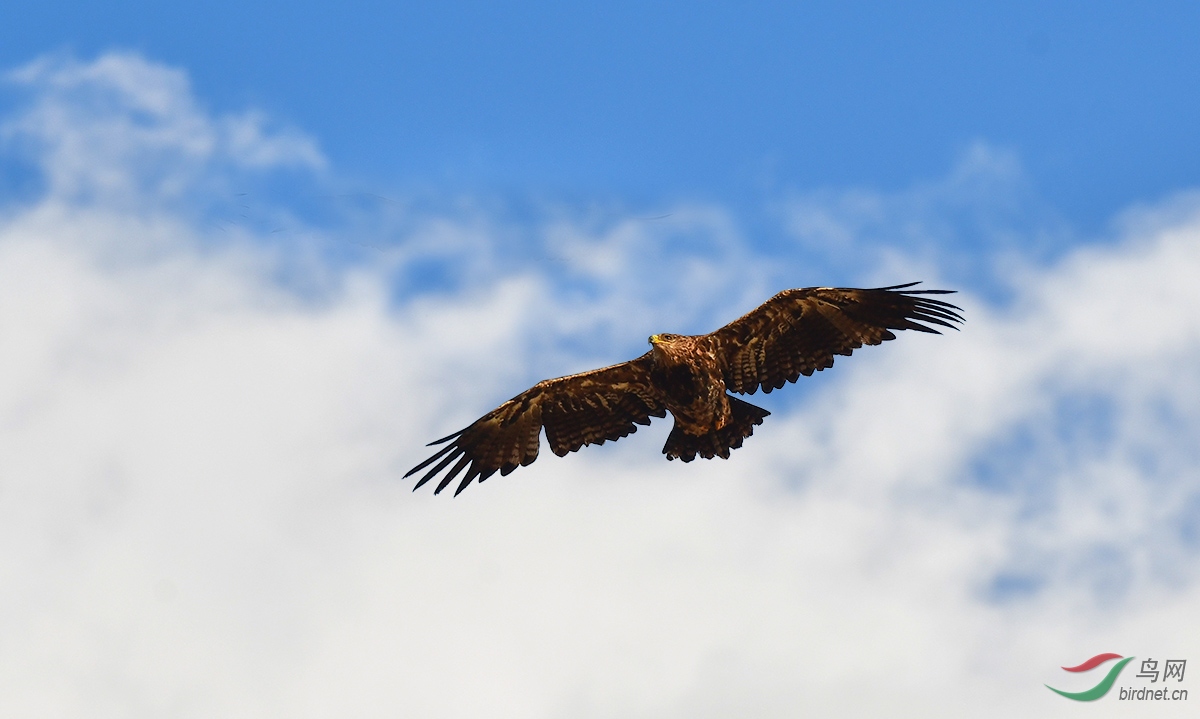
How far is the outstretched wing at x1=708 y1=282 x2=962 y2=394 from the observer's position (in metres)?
20.9

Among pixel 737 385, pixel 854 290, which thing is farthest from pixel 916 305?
pixel 737 385

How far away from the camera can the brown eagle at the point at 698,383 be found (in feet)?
68.6

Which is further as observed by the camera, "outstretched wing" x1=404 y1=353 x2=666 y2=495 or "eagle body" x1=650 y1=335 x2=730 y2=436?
"outstretched wing" x1=404 y1=353 x2=666 y2=495

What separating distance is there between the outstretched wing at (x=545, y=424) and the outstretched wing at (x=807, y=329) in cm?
133

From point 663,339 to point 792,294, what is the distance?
5.83 ft

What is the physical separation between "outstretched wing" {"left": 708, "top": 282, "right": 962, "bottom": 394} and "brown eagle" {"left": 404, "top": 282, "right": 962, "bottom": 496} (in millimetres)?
13

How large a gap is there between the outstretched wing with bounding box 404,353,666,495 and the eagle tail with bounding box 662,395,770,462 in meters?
0.82

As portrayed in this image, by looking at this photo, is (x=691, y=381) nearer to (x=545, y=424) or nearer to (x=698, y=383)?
(x=698, y=383)

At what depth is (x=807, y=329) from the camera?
21312mm

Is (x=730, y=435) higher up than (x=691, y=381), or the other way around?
(x=691, y=381)

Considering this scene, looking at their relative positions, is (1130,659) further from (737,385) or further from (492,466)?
(492,466)

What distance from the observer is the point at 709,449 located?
21422 mm

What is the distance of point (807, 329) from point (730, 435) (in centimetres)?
174

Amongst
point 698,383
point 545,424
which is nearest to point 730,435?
point 698,383
